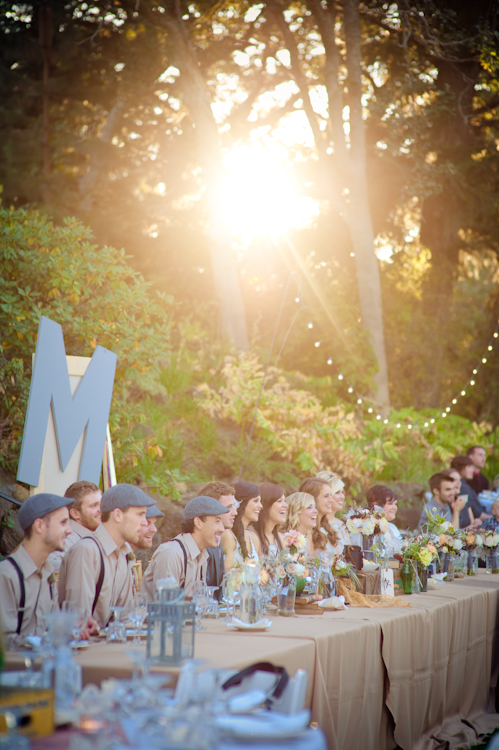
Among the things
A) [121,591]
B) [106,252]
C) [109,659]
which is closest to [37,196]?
[106,252]

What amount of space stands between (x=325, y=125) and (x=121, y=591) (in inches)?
548

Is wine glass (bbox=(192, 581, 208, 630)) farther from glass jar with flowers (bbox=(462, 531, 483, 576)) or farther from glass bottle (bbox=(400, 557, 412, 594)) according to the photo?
glass jar with flowers (bbox=(462, 531, 483, 576))

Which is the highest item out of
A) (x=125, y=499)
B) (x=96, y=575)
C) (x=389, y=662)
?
(x=125, y=499)

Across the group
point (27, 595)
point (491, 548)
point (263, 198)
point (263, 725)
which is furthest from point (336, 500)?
point (263, 198)

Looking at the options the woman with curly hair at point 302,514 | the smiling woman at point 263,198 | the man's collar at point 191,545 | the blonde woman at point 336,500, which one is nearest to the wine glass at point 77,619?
the man's collar at point 191,545

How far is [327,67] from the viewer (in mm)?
14266

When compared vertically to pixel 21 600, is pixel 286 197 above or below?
above

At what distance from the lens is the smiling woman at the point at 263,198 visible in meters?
14.8

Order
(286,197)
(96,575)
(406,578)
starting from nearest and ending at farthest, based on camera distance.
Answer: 1. (96,575)
2. (406,578)
3. (286,197)

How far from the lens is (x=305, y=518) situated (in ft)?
18.4

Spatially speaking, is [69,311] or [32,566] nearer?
[32,566]

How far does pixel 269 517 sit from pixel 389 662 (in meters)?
1.78

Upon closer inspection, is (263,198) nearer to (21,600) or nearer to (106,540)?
(106,540)

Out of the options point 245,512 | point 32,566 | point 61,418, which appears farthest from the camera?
point 61,418
